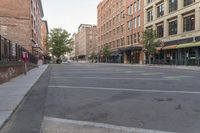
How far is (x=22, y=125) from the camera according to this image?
5602 millimetres

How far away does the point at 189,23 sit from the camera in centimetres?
3912

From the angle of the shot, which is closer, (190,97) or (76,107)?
(76,107)

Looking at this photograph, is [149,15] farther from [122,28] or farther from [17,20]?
[17,20]

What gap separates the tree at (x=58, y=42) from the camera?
80375mm

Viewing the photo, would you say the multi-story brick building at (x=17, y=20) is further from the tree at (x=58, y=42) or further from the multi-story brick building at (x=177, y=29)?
the tree at (x=58, y=42)

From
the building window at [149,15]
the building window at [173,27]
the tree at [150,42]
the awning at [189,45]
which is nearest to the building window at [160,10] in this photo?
the building window at [149,15]

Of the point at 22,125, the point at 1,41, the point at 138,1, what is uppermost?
the point at 138,1

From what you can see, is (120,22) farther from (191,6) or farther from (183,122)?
(183,122)

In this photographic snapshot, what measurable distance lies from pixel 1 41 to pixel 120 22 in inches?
2428

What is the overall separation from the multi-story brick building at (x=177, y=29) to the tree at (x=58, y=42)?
35.6 metres

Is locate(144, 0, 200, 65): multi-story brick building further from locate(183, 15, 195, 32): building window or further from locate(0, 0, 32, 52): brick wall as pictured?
locate(0, 0, 32, 52): brick wall

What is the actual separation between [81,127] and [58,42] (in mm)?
76493

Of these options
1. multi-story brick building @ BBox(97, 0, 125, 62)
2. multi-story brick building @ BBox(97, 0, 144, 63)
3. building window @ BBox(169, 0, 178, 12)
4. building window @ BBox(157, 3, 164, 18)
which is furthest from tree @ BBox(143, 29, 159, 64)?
multi-story brick building @ BBox(97, 0, 125, 62)

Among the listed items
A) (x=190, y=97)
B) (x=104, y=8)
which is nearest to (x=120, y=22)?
(x=104, y=8)
